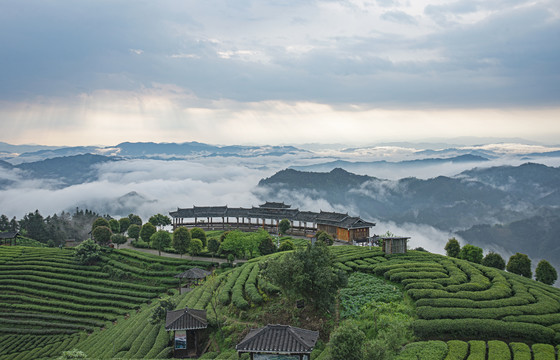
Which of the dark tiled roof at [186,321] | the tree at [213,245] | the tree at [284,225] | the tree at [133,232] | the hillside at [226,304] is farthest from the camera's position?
the tree at [284,225]

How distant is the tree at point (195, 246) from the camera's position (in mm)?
63031

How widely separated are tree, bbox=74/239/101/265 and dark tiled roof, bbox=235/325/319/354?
44.6 m

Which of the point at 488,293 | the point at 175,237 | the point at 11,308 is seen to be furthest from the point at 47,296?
the point at 488,293

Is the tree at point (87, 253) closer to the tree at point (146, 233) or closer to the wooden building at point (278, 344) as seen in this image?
the tree at point (146, 233)

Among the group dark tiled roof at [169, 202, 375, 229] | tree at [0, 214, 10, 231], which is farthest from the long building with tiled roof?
tree at [0, 214, 10, 231]

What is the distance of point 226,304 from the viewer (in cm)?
3803

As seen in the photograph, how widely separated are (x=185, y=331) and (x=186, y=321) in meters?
0.73

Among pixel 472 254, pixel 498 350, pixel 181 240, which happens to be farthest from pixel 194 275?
pixel 472 254

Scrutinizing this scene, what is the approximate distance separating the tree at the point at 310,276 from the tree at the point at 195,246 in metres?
33.2

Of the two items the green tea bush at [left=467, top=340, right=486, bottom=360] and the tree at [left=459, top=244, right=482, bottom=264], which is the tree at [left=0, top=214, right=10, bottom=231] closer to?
the tree at [left=459, top=244, right=482, bottom=264]

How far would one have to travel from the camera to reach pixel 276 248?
6178 cm

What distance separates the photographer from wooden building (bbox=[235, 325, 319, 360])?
77.0 feet

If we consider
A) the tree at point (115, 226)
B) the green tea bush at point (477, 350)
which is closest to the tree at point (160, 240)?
the tree at point (115, 226)

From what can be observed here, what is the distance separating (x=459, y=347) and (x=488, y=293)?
948cm
